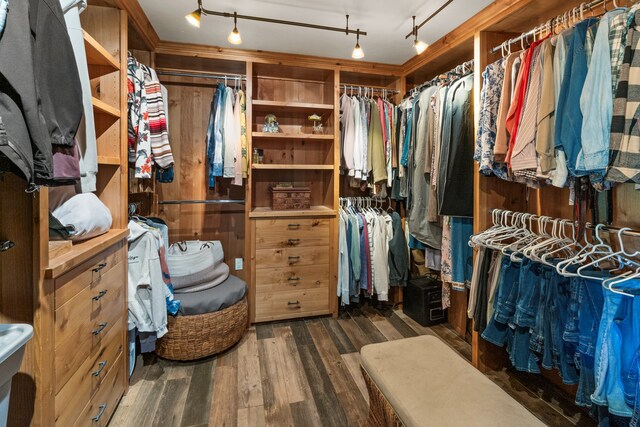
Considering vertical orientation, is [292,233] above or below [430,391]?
above

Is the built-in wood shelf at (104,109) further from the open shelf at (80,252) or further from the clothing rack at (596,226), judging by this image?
the clothing rack at (596,226)

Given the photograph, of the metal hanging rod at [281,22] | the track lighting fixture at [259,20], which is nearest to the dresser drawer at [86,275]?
the track lighting fixture at [259,20]

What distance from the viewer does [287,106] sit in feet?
9.25

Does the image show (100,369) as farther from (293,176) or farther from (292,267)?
(293,176)

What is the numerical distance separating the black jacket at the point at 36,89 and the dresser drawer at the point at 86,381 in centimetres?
85

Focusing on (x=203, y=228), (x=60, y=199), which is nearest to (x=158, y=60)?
(x=203, y=228)

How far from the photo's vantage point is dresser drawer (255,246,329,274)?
8.91 feet

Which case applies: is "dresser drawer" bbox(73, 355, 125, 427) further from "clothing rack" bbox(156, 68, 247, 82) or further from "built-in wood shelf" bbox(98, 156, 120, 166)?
"clothing rack" bbox(156, 68, 247, 82)

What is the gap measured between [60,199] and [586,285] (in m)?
2.40

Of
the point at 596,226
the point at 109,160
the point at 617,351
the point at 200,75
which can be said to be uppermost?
the point at 200,75

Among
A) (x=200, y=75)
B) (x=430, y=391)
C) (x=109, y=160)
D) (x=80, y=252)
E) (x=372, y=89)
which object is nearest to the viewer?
(x=430, y=391)

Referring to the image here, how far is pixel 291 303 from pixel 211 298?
2.61 ft

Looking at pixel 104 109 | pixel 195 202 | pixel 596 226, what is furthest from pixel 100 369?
pixel 596 226

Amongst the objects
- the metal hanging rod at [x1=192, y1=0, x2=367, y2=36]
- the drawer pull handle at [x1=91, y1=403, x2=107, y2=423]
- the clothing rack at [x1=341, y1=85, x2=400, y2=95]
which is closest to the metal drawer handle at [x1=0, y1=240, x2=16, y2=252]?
the drawer pull handle at [x1=91, y1=403, x2=107, y2=423]
